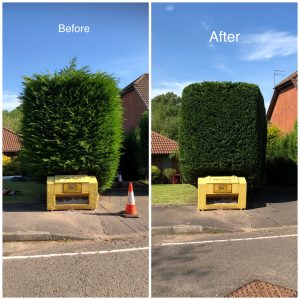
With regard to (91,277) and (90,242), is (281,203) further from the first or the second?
(91,277)

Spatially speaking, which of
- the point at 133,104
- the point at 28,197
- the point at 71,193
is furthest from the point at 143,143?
the point at 71,193

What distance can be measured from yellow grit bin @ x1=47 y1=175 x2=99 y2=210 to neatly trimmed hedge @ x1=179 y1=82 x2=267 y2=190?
6.66ft

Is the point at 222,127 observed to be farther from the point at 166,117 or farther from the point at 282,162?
the point at 166,117

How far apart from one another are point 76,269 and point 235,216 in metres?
3.17

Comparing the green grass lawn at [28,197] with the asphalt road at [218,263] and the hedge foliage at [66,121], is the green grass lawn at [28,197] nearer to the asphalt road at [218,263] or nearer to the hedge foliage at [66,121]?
the hedge foliage at [66,121]

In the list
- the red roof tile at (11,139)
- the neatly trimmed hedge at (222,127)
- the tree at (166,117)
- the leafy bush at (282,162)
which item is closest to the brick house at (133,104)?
the neatly trimmed hedge at (222,127)

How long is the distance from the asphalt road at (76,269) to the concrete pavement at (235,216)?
1.13 meters

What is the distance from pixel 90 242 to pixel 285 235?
8.31 ft

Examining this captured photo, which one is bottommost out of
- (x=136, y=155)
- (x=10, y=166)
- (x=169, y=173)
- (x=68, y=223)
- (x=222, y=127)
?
(x=68, y=223)

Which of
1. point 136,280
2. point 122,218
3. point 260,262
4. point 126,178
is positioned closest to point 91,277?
point 136,280

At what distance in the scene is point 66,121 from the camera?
225 inches

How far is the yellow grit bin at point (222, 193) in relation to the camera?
19.1 feet

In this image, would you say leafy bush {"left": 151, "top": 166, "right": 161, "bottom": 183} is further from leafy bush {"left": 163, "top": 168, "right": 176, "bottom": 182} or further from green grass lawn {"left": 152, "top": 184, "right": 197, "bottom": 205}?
green grass lawn {"left": 152, "top": 184, "right": 197, "bottom": 205}

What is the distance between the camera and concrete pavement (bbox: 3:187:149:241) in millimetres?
4059
